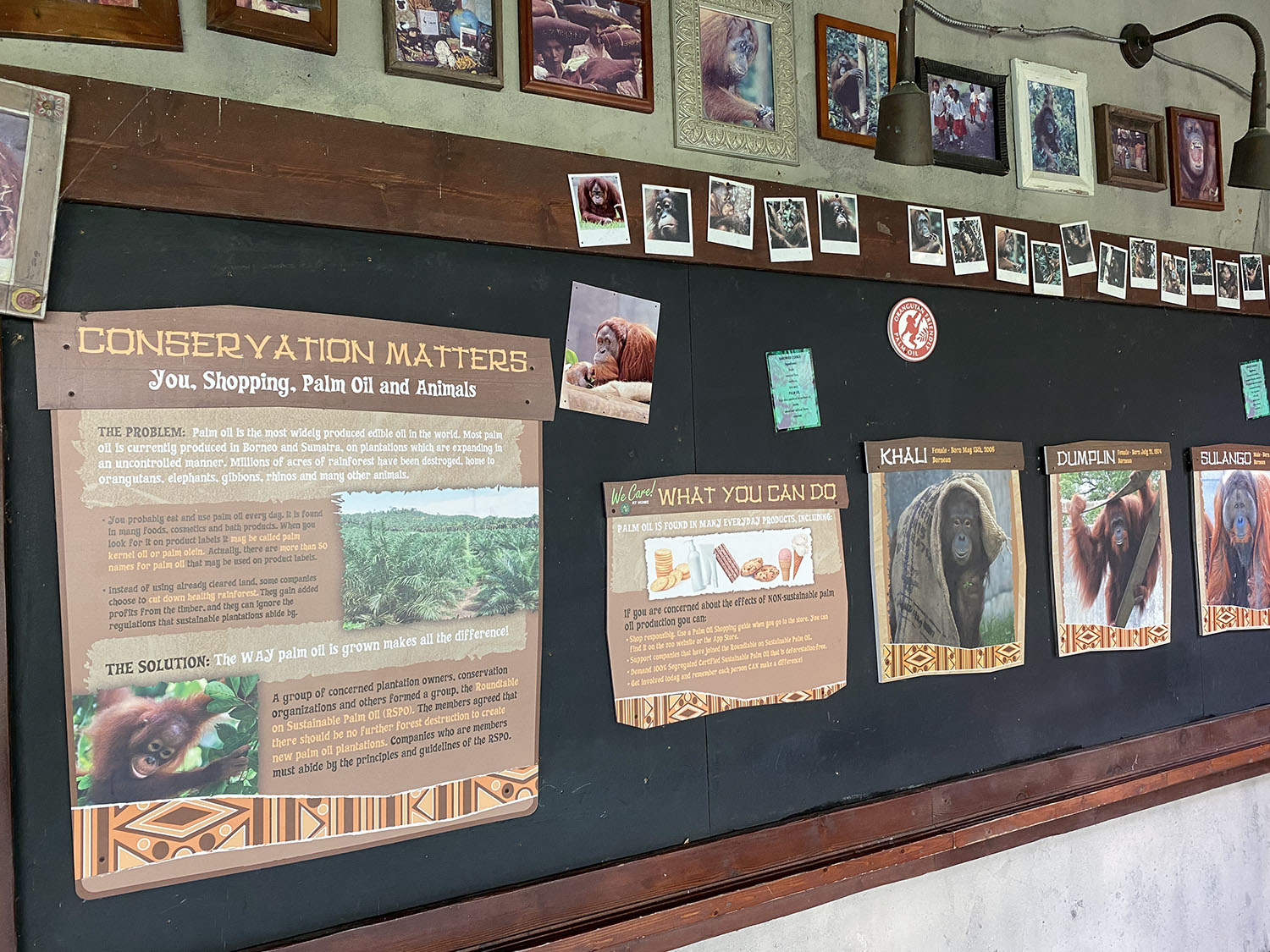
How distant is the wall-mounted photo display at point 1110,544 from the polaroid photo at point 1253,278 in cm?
65

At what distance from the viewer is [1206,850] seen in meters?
2.86

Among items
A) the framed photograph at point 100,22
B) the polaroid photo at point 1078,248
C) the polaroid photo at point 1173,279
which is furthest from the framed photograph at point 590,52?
the polaroid photo at point 1173,279

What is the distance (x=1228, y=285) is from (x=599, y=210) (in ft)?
7.16

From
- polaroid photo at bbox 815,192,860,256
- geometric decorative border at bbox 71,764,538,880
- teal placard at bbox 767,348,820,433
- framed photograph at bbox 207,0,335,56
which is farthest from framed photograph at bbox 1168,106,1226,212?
geometric decorative border at bbox 71,764,538,880

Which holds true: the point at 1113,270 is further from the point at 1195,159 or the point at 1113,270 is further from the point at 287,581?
the point at 287,581

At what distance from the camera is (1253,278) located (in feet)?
9.68

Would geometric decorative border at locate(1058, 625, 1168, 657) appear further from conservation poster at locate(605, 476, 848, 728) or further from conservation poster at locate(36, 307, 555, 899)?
conservation poster at locate(36, 307, 555, 899)

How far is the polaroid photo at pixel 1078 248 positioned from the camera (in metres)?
2.54

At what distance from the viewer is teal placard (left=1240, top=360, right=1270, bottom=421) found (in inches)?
116

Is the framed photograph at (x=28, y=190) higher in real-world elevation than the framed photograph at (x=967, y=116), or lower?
lower

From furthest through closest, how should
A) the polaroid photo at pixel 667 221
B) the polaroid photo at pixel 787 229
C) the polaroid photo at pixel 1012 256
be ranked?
the polaroid photo at pixel 1012 256 → the polaroid photo at pixel 787 229 → the polaroid photo at pixel 667 221

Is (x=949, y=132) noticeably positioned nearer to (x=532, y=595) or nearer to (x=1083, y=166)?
(x=1083, y=166)

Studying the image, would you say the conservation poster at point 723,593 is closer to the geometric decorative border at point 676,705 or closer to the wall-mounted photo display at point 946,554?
the geometric decorative border at point 676,705

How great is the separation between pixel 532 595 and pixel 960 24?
6.04 ft
